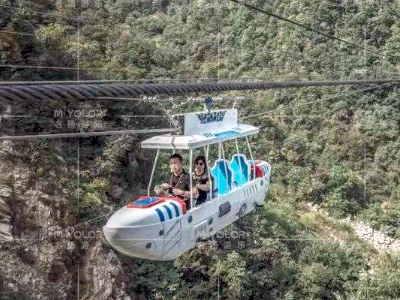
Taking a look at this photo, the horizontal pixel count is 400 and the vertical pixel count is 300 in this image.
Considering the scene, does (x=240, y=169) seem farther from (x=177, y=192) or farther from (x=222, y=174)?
(x=177, y=192)

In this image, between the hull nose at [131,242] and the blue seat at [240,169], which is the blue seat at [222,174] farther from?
the hull nose at [131,242]

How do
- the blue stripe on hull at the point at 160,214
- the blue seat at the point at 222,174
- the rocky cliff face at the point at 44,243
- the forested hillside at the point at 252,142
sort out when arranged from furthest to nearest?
the forested hillside at the point at 252,142, the rocky cliff face at the point at 44,243, the blue seat at the point at 222,174, the blue stripe on hull at the point at 160,214

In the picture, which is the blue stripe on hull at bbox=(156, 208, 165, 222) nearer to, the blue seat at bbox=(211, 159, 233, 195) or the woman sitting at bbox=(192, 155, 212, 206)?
the woman sitting at bbox=(192, 155, 212, 206)

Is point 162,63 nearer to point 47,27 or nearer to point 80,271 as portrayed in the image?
point 47,27

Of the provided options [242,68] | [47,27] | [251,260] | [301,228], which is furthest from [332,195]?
[47,27]

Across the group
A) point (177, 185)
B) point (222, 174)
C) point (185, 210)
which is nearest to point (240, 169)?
point (222, 174)

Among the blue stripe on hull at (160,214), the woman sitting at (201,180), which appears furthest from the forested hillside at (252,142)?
the blue stripe on hull at (160,214)
